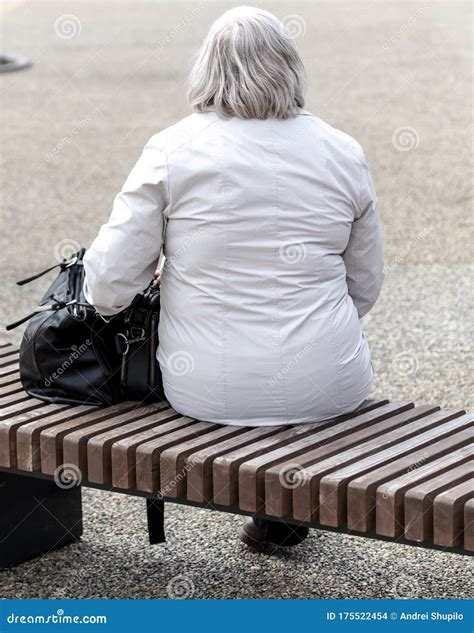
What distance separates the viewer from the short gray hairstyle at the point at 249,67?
351cm

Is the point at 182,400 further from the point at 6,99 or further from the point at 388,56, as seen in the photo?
the point at 388,56

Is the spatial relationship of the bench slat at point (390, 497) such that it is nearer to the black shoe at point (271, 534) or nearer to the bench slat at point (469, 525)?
the bench slat at point (469, 525)

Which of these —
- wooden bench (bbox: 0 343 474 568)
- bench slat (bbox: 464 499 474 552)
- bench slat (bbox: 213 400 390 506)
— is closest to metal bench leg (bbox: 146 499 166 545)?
wooden bench (bbox: 0 343 474 568)

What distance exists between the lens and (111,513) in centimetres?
459

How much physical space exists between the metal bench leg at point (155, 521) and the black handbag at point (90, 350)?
390mm

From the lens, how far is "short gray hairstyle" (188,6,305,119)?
3.51 meters

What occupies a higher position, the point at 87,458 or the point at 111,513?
the point at 87,458

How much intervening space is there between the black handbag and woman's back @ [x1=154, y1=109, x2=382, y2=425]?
0.15 meters

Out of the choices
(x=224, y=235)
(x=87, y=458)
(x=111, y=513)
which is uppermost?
(x=224, y=235)

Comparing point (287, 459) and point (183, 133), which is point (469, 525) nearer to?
point (287, 459)

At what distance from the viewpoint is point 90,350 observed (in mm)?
3791

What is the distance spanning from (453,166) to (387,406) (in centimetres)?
730

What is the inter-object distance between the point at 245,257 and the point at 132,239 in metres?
0.32

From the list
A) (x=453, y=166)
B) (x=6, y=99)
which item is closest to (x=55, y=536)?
(x=453, y=166)
